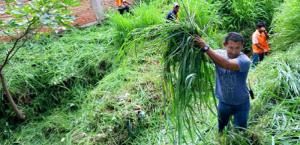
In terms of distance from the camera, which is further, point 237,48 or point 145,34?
point 145,34

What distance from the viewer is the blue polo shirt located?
2.78m

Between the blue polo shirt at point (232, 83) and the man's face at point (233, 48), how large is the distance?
31 mm

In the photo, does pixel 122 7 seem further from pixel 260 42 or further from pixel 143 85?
pixel 260 42

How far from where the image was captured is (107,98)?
509 centimetres

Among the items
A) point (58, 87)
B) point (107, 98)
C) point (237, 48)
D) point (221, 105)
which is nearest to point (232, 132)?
point (221, 105)

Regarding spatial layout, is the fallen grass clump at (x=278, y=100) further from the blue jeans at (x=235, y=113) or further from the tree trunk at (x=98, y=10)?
the tree trunk at (x=98, y=10)

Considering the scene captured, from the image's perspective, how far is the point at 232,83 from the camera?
2.85m

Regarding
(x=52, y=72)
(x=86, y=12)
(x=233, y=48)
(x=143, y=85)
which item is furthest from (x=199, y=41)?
(x=86, y=12)

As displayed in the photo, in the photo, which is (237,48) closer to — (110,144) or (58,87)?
(110,144)

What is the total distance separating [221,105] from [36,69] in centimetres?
388

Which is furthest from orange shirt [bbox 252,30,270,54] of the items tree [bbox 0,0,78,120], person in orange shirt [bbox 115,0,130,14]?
person in orange shirt [bbox 115,0,130,14]

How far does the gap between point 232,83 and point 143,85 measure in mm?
2456

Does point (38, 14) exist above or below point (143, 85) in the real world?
above

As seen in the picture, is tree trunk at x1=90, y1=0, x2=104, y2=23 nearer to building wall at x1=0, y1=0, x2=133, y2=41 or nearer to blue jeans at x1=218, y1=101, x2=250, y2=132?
building wall at x1=0, y1=0, x2=133, y2=41
